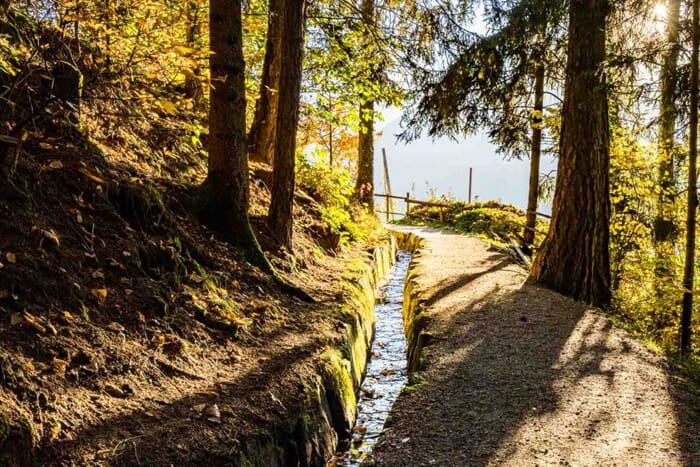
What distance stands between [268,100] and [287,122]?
2216 mm

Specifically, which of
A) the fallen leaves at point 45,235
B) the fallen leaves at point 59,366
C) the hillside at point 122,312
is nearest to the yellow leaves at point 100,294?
the hillside at point 122,312

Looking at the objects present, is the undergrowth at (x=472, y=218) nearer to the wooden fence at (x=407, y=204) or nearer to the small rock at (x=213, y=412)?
the wooden fence at (x=407, y=204)

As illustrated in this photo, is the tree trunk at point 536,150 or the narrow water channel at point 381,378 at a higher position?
the tree trunk at point 536,150

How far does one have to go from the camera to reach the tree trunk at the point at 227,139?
555cm

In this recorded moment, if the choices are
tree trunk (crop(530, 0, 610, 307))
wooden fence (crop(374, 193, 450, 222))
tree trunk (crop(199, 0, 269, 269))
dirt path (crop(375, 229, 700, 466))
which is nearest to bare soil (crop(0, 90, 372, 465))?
tree trunk (crop(199, 0, 269, 269))

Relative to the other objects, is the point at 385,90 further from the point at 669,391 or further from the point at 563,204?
the point at 669,391

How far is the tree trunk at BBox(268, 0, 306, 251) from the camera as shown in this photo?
649 centimetres

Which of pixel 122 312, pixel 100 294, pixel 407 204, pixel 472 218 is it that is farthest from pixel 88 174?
pixel 407 204

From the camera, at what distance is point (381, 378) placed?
582 cm

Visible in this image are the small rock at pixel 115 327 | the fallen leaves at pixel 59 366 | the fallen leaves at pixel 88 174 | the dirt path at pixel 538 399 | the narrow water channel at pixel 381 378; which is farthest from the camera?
the narrow water channel at pixel 381 378

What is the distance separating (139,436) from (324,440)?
1.47 metres

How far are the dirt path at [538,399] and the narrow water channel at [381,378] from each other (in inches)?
11.9

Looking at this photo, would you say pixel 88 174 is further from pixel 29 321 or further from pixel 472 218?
pixel 472 218

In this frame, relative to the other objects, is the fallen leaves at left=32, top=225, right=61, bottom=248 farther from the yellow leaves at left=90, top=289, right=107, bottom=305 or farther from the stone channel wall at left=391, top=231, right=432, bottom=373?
the stone channel wall at left=391, top=231, right=432, bottom=373
